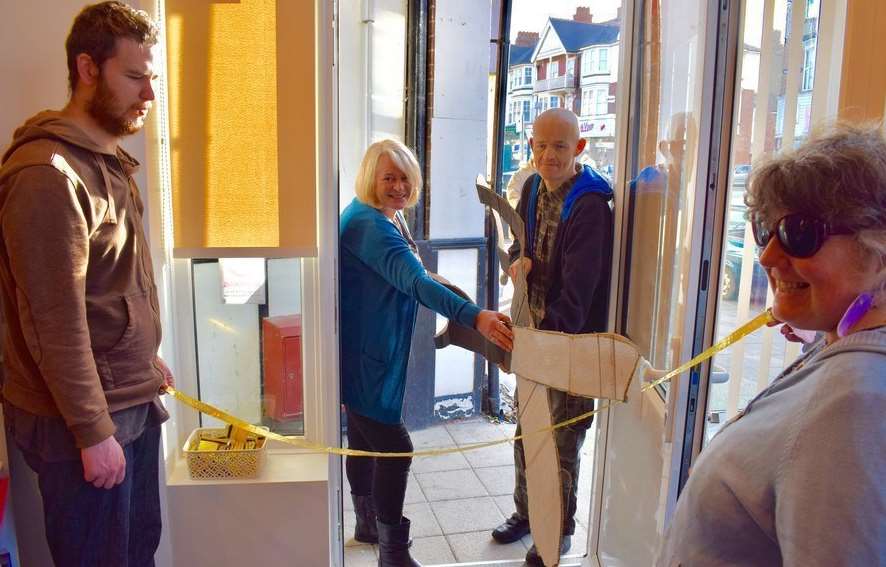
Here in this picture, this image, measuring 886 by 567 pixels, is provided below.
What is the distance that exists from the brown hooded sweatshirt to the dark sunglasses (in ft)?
4.29

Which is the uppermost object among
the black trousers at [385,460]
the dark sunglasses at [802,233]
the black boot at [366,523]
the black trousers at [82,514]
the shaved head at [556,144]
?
the shaved head at [556,144]

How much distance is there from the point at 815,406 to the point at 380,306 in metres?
1.58

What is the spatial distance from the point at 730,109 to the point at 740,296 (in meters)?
0.53

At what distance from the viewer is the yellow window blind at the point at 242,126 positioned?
2045mm

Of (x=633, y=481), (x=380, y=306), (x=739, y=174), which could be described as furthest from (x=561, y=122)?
(x=633, y=481)

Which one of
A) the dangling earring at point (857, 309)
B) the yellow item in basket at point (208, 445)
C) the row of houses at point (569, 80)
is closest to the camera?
the dangling earring at point (857, 309)

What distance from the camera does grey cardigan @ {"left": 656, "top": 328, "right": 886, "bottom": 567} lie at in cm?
80

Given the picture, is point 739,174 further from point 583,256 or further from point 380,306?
point 380,306

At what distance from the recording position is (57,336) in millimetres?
1437

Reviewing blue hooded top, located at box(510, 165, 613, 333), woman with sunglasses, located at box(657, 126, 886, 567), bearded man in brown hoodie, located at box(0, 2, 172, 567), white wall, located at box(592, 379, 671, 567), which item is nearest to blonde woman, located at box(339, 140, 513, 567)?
blue hooded top, located at box(510, 165, 613, 333)

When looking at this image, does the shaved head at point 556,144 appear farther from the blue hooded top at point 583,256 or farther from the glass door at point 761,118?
the glass door at point 761,118

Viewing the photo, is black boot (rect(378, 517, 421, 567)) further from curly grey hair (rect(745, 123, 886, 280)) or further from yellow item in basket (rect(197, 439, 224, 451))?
curly grey hair (rect(745, 123, 886, 280))

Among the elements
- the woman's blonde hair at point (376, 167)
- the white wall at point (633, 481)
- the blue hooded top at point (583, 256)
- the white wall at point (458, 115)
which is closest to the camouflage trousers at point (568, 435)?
the white wall at point (633, 481)

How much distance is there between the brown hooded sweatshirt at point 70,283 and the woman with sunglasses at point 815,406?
1202mm
